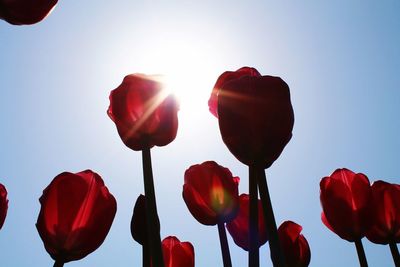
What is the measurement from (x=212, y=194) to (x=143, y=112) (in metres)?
0.36

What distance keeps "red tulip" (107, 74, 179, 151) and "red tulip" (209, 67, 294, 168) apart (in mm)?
193

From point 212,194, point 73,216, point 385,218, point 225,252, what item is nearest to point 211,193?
point 212,194

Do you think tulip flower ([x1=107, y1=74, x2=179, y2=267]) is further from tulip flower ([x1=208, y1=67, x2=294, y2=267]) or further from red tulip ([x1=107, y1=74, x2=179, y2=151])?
tulip flower ([x1=208, y1=67, x2=294, y2=267])

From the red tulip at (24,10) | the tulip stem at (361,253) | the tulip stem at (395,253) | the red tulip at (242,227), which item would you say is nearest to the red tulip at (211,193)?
the red tulip at (242,227)

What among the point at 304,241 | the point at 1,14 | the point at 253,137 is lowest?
the point at 304,241

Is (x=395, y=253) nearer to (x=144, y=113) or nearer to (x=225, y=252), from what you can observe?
(x=225, y=252)

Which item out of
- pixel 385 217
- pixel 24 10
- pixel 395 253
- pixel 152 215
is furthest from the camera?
pixel 385 217

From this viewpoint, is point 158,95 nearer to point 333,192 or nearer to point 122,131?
point 122,131

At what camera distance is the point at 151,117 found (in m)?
1.01

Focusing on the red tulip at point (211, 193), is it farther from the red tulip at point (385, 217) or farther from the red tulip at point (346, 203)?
the red tulip at point (385, 217)

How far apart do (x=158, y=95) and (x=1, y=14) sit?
410 millimetres

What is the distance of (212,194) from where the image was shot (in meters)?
1.25

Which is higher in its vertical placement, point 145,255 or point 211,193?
point 211,193

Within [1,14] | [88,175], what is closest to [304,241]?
[88,175]
